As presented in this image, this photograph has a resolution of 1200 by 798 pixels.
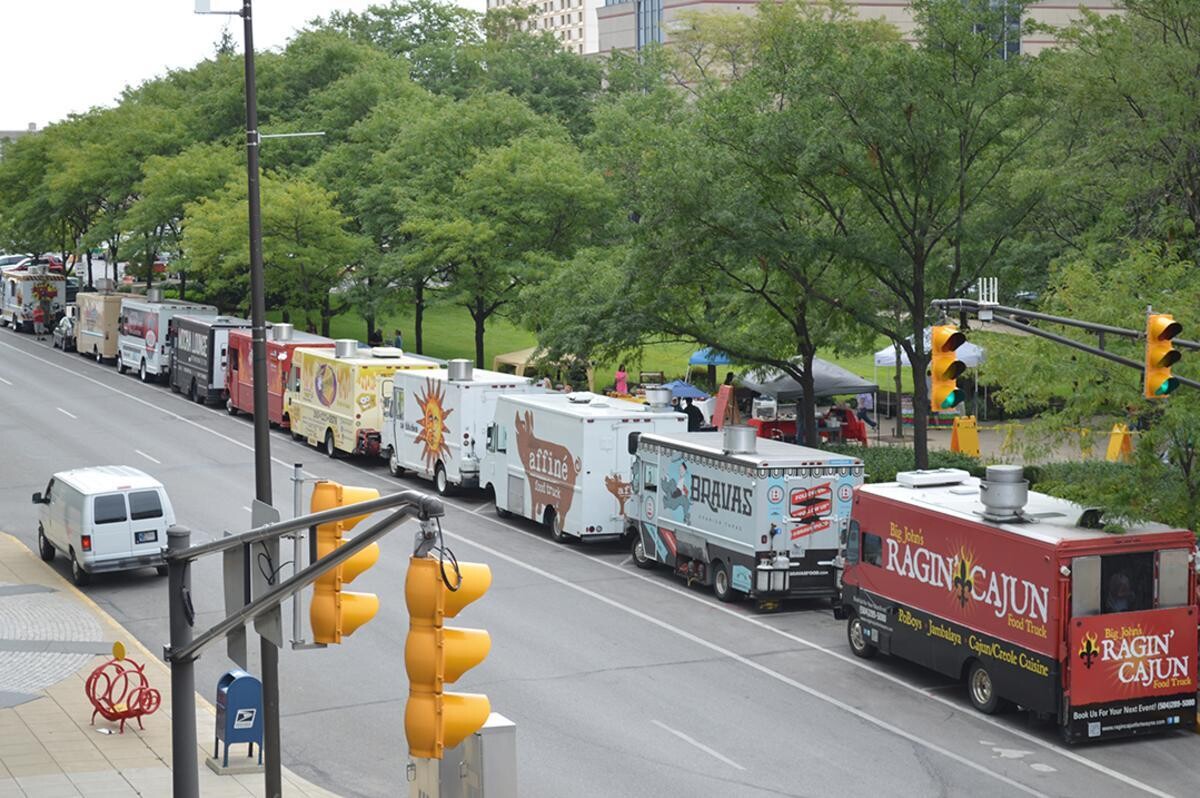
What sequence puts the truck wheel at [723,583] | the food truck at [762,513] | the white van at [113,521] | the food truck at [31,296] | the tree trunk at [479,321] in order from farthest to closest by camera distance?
the food truck at [31,296] → the tree trunk at [479,321] → the white van at [113,521] → the truck wheel at [723,583] → the food truck at [762,513]

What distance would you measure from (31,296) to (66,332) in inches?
365

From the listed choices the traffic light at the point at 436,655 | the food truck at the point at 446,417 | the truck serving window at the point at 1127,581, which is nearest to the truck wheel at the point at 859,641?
the truck serving window at the point at 1127,581

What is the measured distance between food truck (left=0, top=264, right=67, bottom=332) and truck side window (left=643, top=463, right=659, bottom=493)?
175ft

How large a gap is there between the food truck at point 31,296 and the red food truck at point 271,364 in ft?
93.2

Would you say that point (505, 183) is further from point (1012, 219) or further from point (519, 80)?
point (519, 80)

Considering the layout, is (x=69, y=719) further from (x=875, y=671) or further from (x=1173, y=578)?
(x=1173, y=578)

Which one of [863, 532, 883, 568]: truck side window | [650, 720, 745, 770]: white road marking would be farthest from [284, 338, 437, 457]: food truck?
[650, 720, 745, 770]: white road marking

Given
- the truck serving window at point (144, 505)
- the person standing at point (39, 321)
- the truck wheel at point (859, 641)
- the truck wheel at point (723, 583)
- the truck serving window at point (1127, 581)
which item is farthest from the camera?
the person standing at point (39, 321)

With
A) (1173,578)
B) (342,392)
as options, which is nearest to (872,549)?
(1173,578)

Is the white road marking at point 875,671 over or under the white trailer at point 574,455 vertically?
under

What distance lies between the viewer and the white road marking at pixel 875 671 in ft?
62.3

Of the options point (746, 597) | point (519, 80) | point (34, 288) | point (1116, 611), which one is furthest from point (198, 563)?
point (519, 80)

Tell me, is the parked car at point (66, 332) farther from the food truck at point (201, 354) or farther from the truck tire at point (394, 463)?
the truck tire at point (394, 463)

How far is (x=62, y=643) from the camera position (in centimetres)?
2505
